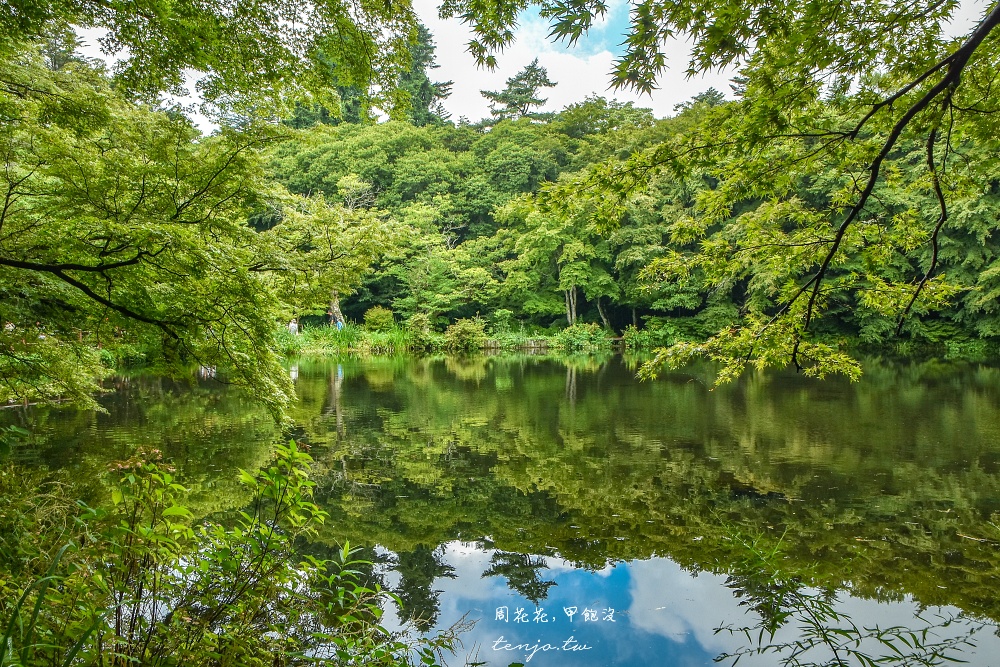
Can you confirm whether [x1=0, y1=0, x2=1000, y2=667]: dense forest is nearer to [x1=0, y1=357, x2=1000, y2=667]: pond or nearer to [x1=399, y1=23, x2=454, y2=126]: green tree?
[x1=0, y1=357, x2=1000, y2=667]: pond

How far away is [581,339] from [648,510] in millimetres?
19569

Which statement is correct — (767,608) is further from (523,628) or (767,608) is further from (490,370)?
(490,370)

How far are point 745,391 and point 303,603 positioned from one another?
9829 millimetres

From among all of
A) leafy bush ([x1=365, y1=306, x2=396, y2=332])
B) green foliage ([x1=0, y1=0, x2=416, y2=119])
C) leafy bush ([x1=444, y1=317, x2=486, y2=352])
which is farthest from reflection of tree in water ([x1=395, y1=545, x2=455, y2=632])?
leafy bush ([x1=365, y1=306, x2=396, y2=332])

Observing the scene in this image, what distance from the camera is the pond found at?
276 centimetres

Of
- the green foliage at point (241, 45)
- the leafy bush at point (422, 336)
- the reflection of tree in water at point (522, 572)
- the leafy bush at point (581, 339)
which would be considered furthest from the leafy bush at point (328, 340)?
the reflection of tree in water at point (522, 572)

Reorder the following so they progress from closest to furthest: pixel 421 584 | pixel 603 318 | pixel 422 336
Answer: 1. pixel 421 584
2. pixel 422 336
3. pixel 603 318

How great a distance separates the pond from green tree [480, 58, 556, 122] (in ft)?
100

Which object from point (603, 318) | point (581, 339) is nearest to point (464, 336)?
point (581, 339)

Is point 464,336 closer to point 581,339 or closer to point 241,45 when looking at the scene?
point 581,339

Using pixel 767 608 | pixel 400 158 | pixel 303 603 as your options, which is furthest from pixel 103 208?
pixel 400 158

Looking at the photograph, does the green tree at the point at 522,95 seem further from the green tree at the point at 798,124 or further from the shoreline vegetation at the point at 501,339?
the green tree at the point at 798,124

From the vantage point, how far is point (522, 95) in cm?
3531

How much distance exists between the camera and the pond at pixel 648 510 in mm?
2756
